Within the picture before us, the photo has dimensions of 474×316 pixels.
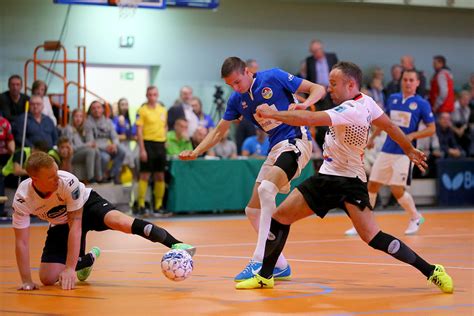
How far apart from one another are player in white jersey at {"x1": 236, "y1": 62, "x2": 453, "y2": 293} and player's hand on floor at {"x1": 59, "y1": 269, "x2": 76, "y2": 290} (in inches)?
52.4

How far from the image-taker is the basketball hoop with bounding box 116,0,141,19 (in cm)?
1820

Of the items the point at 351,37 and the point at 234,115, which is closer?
the point at 234,115

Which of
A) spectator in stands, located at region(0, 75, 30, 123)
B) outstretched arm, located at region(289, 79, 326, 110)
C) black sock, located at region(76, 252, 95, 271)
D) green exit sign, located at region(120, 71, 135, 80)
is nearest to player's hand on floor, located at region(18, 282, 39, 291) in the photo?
black sock, located at region(76, 252, 95, 271)

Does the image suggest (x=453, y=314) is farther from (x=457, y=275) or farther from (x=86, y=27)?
(x=86, y=27)

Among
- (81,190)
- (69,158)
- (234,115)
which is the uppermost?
(234,115)

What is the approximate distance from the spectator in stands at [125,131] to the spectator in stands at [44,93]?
1.45 m

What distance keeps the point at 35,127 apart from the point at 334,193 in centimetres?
957

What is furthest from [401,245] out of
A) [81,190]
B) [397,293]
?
[81,190]

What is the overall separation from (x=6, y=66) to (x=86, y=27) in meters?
2.04

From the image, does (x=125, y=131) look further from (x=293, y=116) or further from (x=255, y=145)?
(x=293, y=116)

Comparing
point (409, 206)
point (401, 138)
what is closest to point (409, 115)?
point (409, 206)

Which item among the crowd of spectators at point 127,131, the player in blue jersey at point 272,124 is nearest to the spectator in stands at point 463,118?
the crowd of spectators at point 127,131

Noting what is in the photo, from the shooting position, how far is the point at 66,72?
19.3 meters

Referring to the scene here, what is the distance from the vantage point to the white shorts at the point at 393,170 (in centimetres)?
1262
